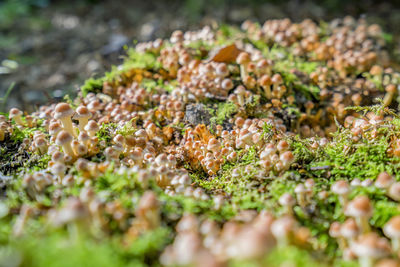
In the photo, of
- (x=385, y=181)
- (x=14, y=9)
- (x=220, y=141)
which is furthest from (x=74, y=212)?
(x=14, y=9)

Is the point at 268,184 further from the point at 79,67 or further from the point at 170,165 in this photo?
the point at 79,67

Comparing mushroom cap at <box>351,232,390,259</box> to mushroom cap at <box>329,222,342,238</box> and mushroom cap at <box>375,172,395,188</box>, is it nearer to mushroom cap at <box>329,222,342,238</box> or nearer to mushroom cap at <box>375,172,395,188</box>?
mushroom cap at <box>329,222,342,238</box>

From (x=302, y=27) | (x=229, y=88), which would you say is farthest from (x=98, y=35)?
(x=229, y=88)

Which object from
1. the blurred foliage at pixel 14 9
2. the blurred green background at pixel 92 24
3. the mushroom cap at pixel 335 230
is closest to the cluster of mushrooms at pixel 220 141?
the mushroom cap at pixel 335 230

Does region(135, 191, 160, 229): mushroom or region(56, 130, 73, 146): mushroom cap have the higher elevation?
region(56, 130, 73, 146): mushroom cap

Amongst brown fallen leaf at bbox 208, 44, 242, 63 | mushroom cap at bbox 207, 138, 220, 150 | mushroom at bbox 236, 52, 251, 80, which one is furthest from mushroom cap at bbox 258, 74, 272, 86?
mushroom cap at bbox 207, 138, 220, 150

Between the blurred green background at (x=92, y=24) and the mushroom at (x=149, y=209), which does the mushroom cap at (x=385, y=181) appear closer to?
the mushroom at (x=149, y=209)

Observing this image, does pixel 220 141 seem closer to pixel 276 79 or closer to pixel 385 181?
pixel 276 79
